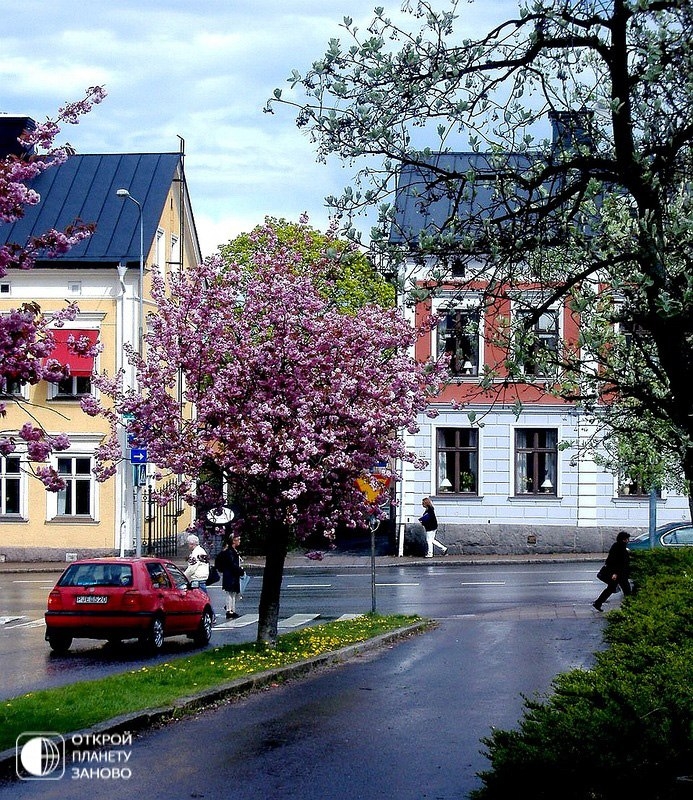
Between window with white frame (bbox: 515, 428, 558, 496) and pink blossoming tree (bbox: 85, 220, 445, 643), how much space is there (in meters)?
24.2

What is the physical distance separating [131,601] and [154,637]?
71cm

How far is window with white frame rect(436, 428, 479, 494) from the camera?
43.0 m

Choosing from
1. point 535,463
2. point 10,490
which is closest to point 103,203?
point 10,490

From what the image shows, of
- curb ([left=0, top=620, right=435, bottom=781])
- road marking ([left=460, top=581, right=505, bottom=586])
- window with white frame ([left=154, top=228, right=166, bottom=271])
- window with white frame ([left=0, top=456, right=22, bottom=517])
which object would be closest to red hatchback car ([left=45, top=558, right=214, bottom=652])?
curb ([left=0, top=620, right=435, bottom=781])

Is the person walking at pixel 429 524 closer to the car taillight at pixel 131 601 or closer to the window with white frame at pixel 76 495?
the window with white frame at pixel 76 495

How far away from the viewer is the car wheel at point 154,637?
21.3 meters

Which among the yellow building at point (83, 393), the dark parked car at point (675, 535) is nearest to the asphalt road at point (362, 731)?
the dark parked car at point (675, 535)

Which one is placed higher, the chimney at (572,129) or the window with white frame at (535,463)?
the chimney at (572,129)

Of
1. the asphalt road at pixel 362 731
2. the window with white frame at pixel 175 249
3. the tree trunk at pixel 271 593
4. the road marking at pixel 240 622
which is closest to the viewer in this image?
the asphalt road at pixel 362 731

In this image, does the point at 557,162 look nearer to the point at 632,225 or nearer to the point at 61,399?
the point at 632,225

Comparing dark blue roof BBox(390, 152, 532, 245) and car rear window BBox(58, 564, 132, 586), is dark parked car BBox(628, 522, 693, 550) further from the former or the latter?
dark blue roof BBox(390, 152, 532, 245)

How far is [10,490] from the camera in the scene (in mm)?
43438

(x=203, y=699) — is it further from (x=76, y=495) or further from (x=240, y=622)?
(x=76, y=495)

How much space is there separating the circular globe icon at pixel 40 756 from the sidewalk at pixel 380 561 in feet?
93.3
